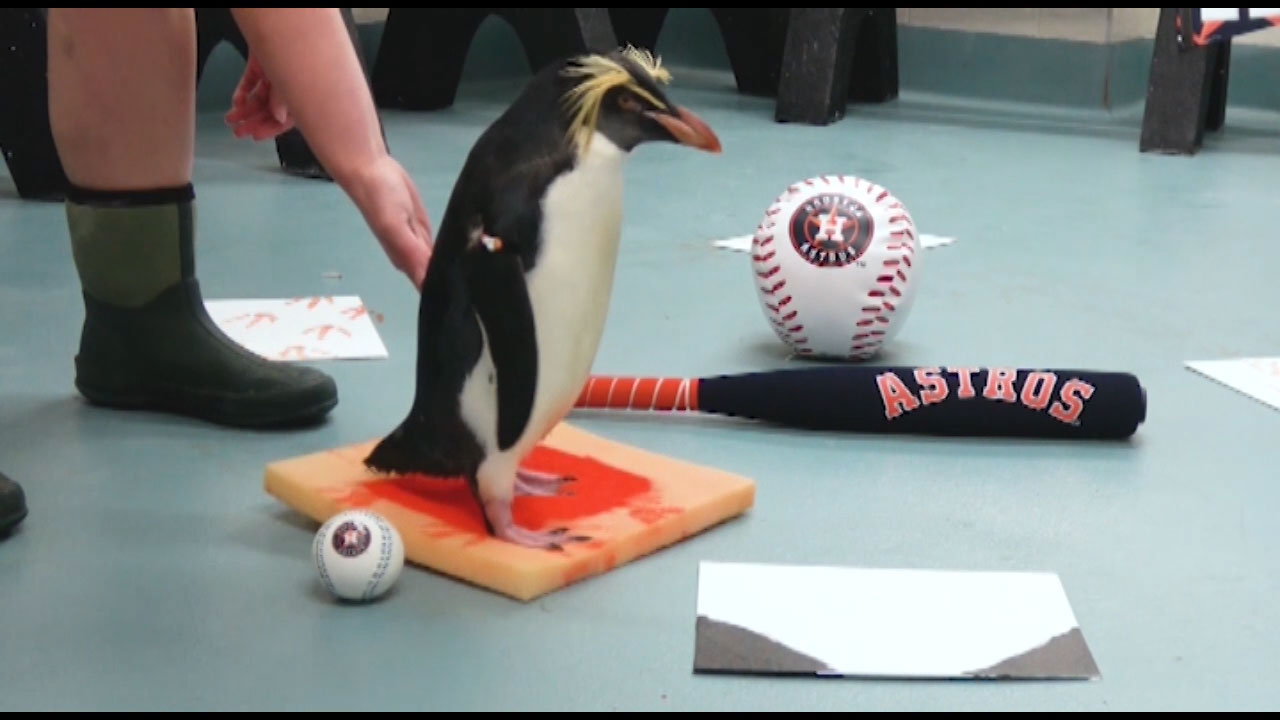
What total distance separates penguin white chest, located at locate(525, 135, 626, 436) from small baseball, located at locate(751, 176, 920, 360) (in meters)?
0.56

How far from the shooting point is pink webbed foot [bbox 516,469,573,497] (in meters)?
1.26

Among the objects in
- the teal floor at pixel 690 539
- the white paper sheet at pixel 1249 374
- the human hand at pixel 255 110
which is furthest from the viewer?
the white paper sheet at pixel 1249 374

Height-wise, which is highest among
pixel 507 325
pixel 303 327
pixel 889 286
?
pixel 507 325

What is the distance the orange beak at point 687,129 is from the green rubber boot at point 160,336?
527 mm

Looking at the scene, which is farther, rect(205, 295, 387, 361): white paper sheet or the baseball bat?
rect(205, 295, 387, 361): white paper sheet

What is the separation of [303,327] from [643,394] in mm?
473

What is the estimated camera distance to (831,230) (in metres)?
Result: 1.68

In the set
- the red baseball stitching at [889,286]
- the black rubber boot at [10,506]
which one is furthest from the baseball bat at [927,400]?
the black rubber boot at [10,506]

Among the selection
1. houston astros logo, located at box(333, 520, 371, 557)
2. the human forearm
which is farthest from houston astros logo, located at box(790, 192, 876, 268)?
houston astros logo, located at box(333, 520, 371, 557)

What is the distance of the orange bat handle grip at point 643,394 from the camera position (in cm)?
153

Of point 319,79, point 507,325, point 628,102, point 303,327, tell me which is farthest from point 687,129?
point 303,327

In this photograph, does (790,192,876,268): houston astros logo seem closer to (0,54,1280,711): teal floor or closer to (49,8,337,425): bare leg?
(0,54,1280,711): teal floor

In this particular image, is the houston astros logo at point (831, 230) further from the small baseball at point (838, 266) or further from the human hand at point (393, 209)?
the human hand at point (393, 209)

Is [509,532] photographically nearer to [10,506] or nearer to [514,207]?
[514,207]
